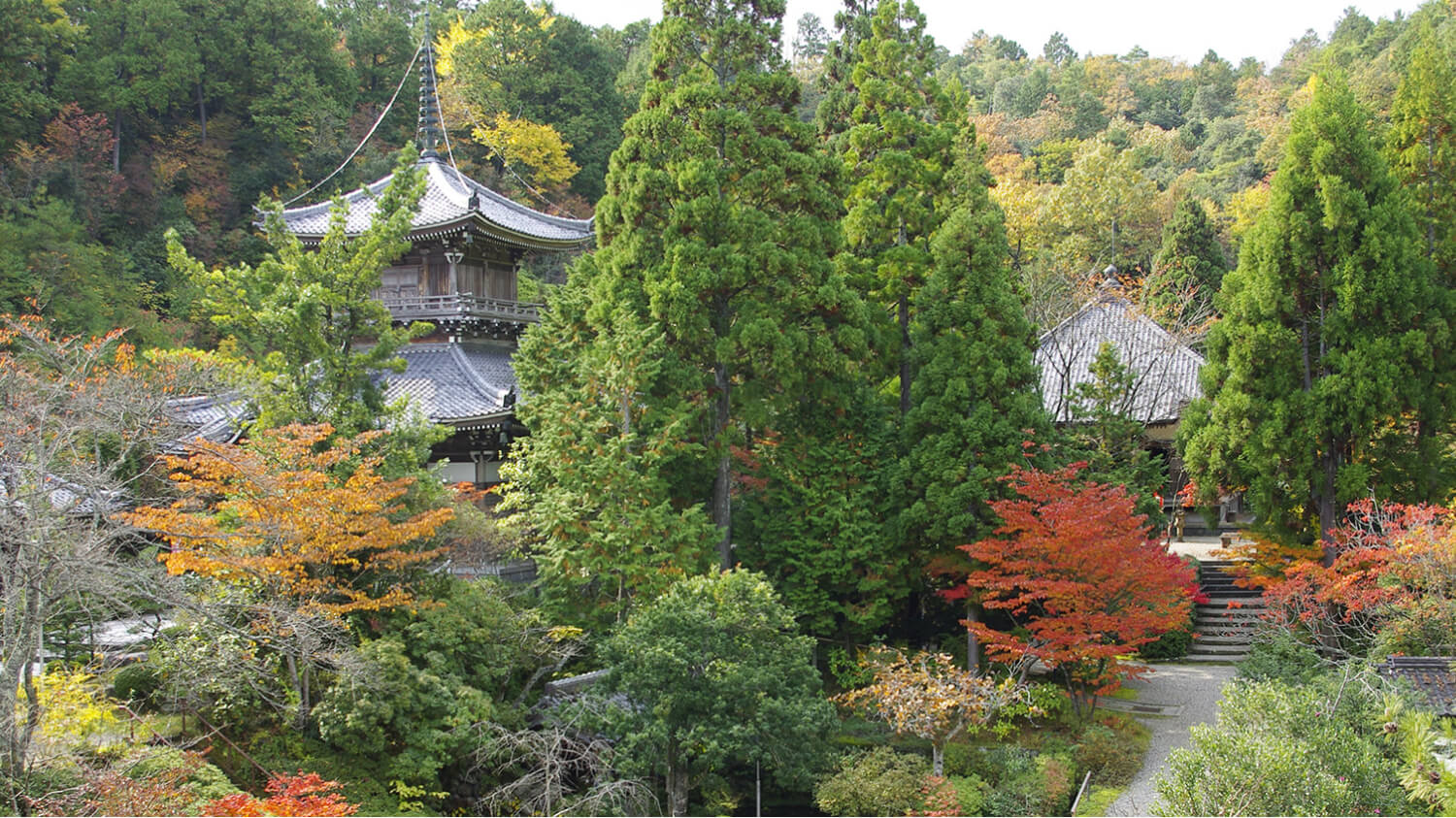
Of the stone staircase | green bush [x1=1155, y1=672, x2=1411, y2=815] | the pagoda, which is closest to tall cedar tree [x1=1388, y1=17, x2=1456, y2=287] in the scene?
the stone staircase

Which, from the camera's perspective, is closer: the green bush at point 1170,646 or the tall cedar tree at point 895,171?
the tall cedar tree at point 895,171

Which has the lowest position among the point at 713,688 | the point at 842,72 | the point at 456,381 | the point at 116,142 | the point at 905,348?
the point at 713,688

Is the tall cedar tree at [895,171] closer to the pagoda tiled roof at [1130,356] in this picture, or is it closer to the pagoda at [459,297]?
the pagoda tiled roof at [1130,356]

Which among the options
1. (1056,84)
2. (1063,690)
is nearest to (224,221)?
(1063,690)

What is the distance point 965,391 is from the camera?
14461 mm

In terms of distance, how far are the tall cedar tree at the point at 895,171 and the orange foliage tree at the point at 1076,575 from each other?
3.84 metres

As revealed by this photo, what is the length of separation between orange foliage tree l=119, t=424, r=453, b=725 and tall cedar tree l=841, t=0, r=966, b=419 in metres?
8.10

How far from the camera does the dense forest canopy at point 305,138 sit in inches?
1010

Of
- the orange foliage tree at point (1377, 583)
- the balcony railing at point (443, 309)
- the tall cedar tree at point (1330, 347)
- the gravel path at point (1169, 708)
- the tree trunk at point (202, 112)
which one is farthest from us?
the tree trunk at point (202, 112)

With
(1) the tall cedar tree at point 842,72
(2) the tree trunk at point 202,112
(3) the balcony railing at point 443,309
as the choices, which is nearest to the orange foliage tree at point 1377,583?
(1) the tall cedar tree at point 842,72

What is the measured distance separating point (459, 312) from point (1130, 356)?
13432mm

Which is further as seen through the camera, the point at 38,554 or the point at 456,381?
the point at 456,381

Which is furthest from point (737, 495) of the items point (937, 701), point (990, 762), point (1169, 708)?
point (1169, 708)

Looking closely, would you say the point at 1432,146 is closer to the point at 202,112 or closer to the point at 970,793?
the point at 970,793
